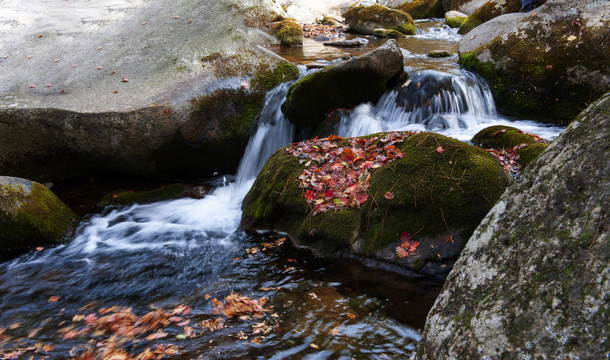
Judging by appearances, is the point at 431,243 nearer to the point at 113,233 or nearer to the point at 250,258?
the point at 250,258

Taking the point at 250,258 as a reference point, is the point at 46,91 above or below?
above

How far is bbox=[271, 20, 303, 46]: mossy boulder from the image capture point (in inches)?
480

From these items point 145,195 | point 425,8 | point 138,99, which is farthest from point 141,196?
point 425,8

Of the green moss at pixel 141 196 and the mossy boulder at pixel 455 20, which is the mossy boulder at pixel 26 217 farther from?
the mossy boulder at pixel 455 20

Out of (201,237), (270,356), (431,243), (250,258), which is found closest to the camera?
(270,356)

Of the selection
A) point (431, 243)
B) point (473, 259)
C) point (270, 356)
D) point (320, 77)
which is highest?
point (320, 77)

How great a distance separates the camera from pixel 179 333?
11.7ft

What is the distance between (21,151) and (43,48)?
3690 millimetres

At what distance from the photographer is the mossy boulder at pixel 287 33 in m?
12.2

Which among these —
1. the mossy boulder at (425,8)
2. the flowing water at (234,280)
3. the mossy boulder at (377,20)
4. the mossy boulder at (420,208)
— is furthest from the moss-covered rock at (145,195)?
the mossy boulder at (425,8)

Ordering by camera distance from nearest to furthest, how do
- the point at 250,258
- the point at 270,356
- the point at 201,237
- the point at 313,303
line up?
1. the point at 270,356
2. the point at 313,303
3. the point at 250,258
4. the point at 201,237

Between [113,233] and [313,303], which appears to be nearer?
[313,303]

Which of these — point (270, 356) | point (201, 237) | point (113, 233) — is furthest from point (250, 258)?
point (113, 233)

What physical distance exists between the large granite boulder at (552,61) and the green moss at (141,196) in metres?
7.25
